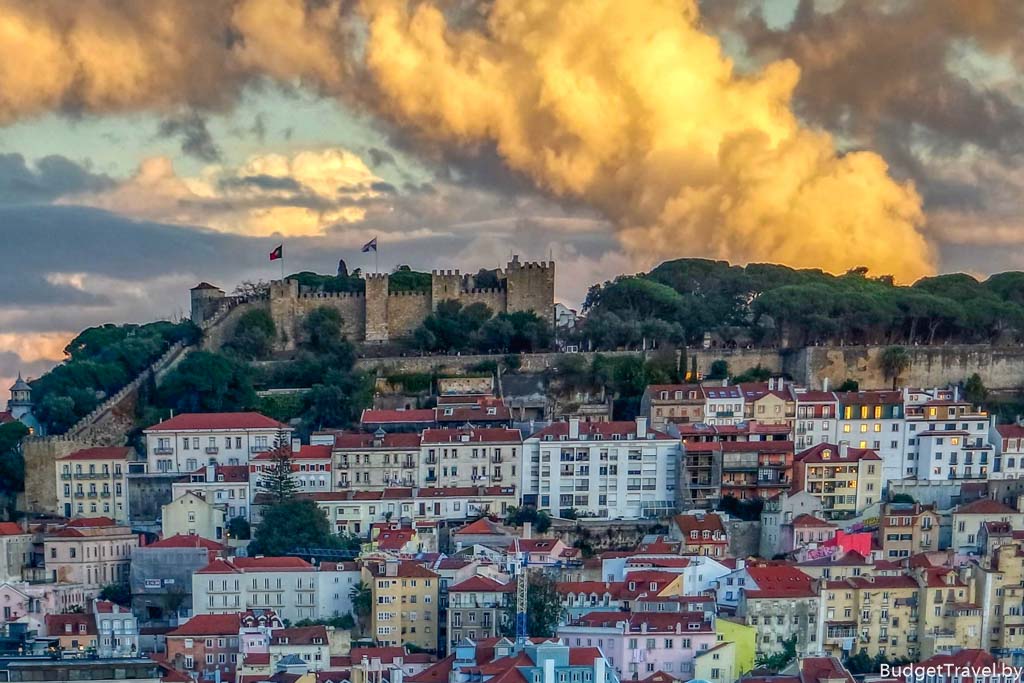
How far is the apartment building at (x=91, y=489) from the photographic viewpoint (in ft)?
207

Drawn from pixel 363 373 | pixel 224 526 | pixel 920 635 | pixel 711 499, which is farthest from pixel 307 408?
pixel 920 635

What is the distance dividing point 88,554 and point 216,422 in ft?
22.6

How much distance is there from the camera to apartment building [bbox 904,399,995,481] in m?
65.2

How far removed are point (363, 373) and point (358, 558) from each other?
542 inches

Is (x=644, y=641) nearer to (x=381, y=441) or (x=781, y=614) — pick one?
(x=781, y=614)

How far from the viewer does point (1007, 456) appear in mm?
65562

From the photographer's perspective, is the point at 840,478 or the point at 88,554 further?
the point at 840,478

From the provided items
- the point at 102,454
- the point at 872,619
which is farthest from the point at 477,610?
the point at 102,454

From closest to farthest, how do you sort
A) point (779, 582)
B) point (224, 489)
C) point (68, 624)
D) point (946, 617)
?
point (68, 624) < point (946, 617) < point (779, 582) < point (224, 489)

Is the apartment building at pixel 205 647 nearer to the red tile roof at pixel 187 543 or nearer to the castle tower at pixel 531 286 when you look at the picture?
the red tile roof at pixel 187 543

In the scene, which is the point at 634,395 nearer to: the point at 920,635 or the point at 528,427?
the point at 528,427

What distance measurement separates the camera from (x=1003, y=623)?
55906 mm

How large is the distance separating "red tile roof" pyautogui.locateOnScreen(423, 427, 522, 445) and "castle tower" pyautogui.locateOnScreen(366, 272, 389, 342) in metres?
10.2

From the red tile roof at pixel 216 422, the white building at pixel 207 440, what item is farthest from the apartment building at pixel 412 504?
the red tile roof at pixel 216 422
